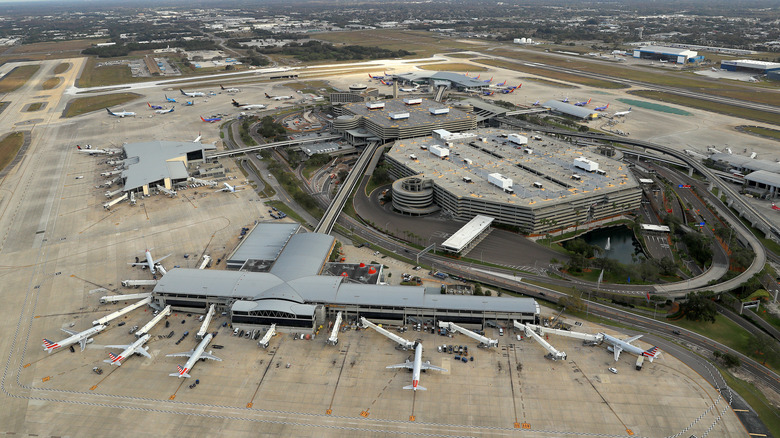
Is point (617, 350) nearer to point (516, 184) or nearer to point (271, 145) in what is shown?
point (516, 184)

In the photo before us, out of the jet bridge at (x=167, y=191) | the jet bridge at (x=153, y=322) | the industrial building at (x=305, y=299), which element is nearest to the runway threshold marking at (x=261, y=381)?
A: the industrial building at (x=305, y=299)

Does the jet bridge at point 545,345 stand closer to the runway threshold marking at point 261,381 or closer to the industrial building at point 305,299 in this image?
the industrial building at point 305,299

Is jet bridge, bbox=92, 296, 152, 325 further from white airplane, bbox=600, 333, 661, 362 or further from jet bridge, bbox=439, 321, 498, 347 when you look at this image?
white airplane, bbox=600, 333, 661, 362

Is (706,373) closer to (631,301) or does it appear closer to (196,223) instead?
(631,301)

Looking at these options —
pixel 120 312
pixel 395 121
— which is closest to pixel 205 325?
pixel 120 312

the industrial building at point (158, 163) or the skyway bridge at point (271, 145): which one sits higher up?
the industrial building at point (158, 163)

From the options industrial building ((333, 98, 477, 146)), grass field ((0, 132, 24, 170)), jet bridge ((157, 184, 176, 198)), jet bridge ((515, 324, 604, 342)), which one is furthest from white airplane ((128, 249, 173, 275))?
grass field ((0, 132, 24, 170))

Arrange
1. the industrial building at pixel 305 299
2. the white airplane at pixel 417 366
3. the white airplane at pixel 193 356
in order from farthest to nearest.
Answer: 1. the industrial building at pixel 305 299
2. the white airplane at pixel 193 356
3. the white airplane at pixel 417 366
